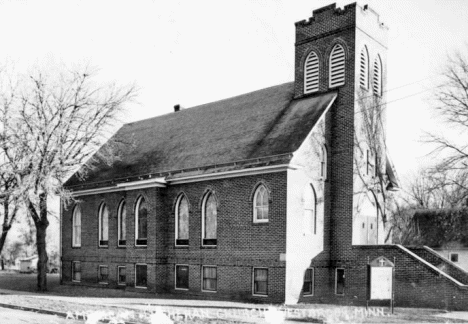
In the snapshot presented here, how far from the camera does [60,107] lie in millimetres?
27750

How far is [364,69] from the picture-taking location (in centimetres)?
2419

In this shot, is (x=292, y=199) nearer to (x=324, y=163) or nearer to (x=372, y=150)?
(x=324, y=163)

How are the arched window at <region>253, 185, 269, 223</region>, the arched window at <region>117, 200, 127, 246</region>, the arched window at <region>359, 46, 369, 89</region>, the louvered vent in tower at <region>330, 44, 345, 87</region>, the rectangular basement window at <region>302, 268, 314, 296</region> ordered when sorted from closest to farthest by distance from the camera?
the rectangular basement window at <region>302, 268, 314, 296</region> → the arched window at <region>253, 185, 269, 223</region> → the louvered vent in tower at <region>330, 44, 345, 87</region> → the arched window at <region>359, 46, 369, 89</region> → the arched window at <region>117, 200, 127, 246</region>

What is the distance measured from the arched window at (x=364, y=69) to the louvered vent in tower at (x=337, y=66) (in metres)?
0.96

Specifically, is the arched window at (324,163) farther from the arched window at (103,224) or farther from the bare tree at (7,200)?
the bare tree at (7,200)

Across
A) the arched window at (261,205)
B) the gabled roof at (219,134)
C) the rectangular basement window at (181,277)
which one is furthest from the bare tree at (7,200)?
the arched window at (261,205)

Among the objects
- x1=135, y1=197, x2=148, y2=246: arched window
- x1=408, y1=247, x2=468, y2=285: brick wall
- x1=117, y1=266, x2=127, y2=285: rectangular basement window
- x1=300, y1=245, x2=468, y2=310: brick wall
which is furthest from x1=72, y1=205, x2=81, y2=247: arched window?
x1=408, y1=247, x2=468, y2=285: brick wall

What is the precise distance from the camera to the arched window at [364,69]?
24.1 meters

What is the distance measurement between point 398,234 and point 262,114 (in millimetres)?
23296

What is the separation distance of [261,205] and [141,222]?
27.1 ft

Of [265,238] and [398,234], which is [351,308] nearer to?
[265,238]

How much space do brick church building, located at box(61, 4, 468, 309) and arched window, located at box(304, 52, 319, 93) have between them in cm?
6

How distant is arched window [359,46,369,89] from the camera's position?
2409 cm

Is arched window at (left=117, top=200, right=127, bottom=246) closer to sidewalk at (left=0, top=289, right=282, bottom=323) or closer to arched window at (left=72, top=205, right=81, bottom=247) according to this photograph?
arched window at (left=72, top=205, right=81, bottom=247)
